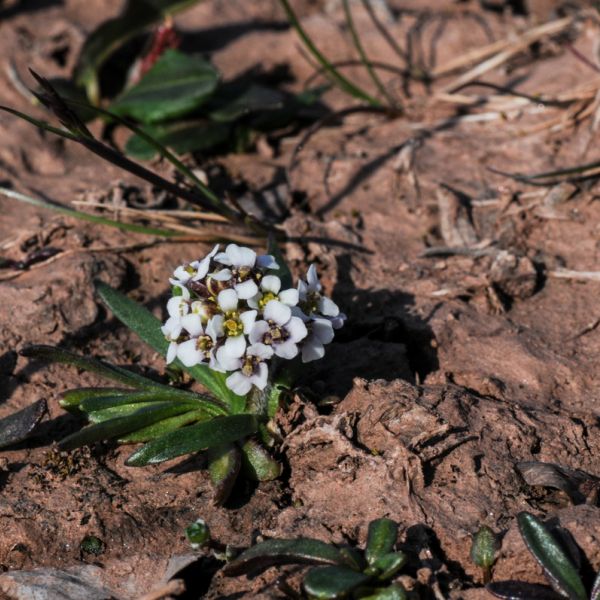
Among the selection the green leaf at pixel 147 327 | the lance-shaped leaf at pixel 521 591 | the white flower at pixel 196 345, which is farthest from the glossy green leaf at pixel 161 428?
the lance-shaped leaf at pixel 521 591

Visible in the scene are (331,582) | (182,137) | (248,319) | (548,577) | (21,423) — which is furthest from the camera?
(182,137)

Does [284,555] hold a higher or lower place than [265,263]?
lower

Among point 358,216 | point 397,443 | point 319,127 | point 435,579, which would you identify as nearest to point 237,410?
point 397,443

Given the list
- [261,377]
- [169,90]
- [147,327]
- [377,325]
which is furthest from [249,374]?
[169,90]

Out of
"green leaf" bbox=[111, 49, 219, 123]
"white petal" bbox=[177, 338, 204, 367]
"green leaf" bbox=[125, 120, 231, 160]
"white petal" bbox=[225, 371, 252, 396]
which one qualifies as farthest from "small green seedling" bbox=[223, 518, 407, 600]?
"green leaf" bbox=[111, 49, 219, 123]

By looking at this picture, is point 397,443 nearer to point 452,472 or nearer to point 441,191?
point 452,472

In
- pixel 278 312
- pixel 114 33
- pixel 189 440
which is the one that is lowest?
pixel 189 440

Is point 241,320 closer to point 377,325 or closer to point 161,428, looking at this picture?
point 161,428
